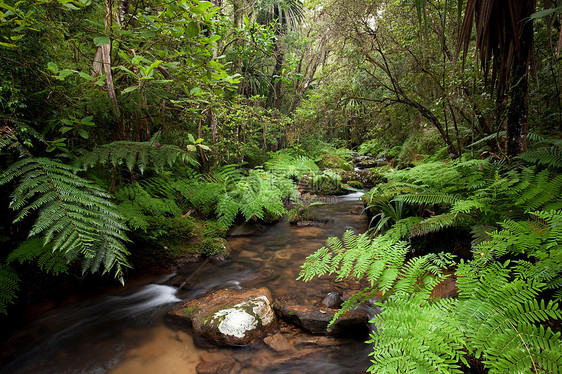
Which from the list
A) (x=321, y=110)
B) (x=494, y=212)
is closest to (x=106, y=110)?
(x=494, y=212)

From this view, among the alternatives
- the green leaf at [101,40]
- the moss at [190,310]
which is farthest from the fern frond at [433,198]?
the green leaf at [101,40]

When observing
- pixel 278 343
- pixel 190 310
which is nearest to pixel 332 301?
pixel 278 343

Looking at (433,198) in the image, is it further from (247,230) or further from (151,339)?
(247,230)

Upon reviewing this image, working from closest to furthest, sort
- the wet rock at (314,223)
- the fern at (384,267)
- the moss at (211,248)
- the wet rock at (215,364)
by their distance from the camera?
the fern at (384,267), the wet rock at (215,364), the moss at (211,248), the wet rock at (314,223)

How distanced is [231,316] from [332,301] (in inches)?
39.2

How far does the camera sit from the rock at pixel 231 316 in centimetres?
210

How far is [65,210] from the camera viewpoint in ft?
4.95

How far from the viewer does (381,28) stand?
4477 mm

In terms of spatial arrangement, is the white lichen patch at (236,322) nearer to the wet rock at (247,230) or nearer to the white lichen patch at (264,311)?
the white lichen patch at (264,311)

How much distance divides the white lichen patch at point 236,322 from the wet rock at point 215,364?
0.18 m

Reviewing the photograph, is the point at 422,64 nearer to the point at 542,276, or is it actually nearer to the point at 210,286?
the point at 542,276

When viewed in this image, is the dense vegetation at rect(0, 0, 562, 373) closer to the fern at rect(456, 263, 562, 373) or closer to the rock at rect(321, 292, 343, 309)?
the fern at rect(456, 263, 562, 373)

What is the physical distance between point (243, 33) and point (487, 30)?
2413mm

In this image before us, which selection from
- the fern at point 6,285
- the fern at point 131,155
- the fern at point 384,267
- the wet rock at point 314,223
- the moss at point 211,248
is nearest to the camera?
the fern at point 384,267
